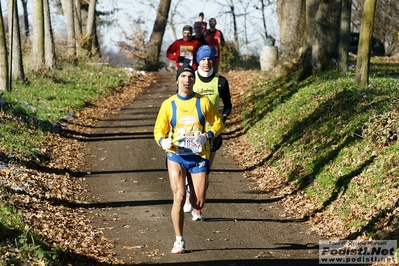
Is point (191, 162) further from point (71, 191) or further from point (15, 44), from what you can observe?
point (15, 44)

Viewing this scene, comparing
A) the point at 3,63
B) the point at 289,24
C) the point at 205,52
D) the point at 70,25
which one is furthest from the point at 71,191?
the point at 70,25

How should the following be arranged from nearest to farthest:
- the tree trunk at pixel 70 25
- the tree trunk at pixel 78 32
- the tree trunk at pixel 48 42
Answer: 1. the tree trunk at pixel 48 42
2. the tree trunk at pixel 70 25
3. the tree trunk at pixel 78 32

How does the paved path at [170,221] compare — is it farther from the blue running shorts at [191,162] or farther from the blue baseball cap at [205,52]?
the blue baseball cap at [205,52]

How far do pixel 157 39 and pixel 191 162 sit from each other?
3179cm

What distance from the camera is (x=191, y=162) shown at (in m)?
9.20

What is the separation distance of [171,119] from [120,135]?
425 inches

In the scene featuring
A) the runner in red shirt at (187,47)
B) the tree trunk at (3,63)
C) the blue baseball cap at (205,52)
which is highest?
the blue baseball cap at (205,52)

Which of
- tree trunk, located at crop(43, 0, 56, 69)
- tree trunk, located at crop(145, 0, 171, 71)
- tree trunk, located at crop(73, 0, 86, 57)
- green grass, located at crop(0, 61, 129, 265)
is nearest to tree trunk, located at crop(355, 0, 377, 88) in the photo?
green grass, located at crop(0, 61, 129, 265)

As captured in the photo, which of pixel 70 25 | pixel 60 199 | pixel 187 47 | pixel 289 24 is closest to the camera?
pixel 60 199

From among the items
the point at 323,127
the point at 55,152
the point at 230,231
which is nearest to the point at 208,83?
the point at 230,231

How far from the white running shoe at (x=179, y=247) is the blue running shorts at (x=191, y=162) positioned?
884 mm

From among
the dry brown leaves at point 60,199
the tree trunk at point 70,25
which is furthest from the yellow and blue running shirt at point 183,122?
the tree trunk at point 70,25

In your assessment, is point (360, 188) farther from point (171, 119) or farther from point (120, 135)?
point (120, 135)

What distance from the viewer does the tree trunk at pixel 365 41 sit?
46.4 feet
